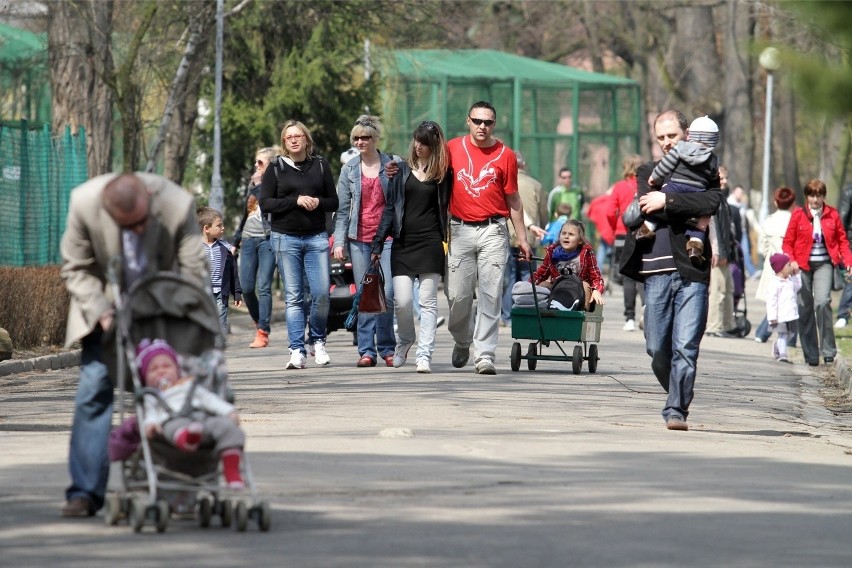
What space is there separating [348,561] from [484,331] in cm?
828

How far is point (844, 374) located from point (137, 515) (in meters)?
10.9

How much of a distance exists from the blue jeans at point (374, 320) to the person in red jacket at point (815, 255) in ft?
16.1

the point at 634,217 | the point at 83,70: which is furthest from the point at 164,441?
the point at 83,70

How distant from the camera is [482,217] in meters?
15.0

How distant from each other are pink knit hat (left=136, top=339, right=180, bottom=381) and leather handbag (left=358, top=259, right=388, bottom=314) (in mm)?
7860

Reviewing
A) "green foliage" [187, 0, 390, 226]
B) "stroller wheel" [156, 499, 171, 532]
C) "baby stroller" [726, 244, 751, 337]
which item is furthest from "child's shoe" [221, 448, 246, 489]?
"green foliage" [187, 0, 390, 226]

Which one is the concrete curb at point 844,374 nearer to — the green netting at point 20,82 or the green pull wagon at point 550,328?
the green pull wagon at point 550,328

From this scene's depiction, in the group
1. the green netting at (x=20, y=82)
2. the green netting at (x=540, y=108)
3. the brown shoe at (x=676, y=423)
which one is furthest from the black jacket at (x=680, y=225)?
the green netting at (x=540, y=108)

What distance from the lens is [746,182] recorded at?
47875 mm

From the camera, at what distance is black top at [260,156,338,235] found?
51.1 feet

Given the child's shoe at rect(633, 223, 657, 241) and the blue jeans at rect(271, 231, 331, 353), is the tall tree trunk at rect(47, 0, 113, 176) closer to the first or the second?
the blue jeans at rect(271, 231, 331, 353)

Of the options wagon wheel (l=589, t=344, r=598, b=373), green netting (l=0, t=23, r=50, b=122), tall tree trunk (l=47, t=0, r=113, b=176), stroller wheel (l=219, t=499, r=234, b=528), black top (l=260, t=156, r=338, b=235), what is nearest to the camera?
stroller wheel (l=219, t=499, r=234, b=528)

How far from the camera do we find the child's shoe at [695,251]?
11.3m

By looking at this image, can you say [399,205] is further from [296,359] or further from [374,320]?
[296,359]
